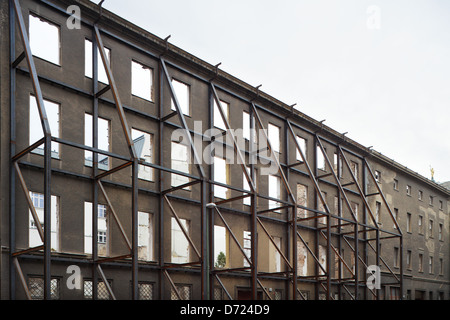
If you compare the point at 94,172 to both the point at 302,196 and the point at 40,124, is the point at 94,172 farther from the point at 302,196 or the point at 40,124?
the point at 302,196

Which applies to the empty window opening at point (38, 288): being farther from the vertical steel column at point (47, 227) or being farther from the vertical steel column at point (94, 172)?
the vertical steel column at point (47, 227)

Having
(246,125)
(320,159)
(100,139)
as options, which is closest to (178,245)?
(100,139)

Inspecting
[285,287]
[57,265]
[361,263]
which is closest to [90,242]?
[57,265]

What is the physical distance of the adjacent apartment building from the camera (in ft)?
63.9

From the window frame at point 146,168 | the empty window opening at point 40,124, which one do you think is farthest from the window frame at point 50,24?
the window frame at point 146,168

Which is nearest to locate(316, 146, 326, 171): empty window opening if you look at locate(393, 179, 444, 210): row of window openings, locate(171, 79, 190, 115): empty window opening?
locate(393, 179, 444, 210): row of window openings

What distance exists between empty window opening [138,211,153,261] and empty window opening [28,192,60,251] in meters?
4.00

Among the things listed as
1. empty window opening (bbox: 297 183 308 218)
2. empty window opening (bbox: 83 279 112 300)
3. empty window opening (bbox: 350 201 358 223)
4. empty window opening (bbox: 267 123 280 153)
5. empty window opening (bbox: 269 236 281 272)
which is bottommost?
empty window opening (bbox: 83 279 112 300)

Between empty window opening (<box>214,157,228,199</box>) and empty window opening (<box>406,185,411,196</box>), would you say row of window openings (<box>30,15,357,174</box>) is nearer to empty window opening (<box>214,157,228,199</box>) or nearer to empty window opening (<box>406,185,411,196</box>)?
empty window opening (<box>214,157,228,199</box>)

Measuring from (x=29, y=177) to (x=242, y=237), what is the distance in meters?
12.2

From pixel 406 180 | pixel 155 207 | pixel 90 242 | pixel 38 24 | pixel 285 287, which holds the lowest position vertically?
pixel 285 287

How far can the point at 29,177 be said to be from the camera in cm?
1992

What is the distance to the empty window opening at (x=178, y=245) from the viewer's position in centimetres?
2469

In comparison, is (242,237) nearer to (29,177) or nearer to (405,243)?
(29,177)
